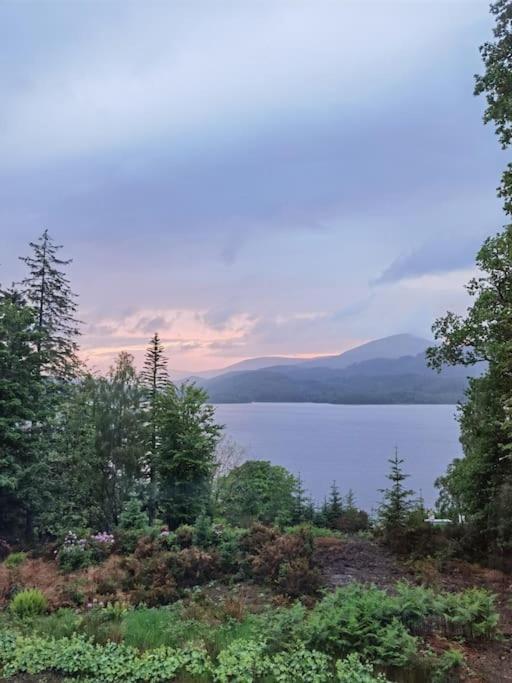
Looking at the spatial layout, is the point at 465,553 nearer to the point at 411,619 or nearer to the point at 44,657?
the point at 411,619

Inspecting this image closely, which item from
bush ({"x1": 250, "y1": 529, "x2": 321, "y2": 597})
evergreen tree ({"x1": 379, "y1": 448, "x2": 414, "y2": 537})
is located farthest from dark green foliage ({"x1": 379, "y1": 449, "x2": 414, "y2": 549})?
bush ({"x1": 250, "y1": 529, "x2": 321, "y2": 597})

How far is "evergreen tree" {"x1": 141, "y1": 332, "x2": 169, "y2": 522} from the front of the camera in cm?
1116

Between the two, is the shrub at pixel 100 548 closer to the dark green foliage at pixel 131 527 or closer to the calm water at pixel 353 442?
the dark green foliage at pixel 131 527

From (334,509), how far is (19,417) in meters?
8.42

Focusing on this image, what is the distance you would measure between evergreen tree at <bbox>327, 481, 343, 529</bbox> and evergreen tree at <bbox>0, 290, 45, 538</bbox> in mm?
7286

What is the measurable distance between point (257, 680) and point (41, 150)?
39.4 ft

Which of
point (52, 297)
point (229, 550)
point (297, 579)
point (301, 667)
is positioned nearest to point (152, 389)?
point (52, 297)

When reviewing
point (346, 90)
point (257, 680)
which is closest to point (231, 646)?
point (257, 680)

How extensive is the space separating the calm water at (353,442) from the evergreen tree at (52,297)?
18.4 ft

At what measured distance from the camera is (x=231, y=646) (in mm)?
3695

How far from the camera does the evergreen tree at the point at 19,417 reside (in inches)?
395

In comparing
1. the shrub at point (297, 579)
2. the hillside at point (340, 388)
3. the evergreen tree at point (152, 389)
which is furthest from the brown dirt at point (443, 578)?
the hillside at point (340, 388)

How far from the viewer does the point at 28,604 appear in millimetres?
5418

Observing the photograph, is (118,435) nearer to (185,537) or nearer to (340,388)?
(185,537)
